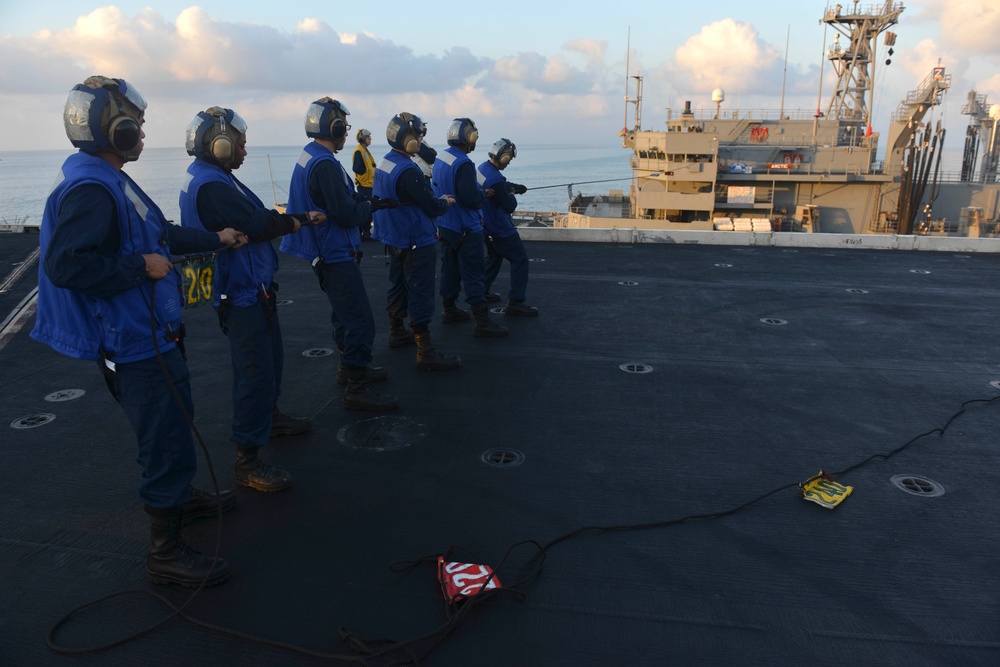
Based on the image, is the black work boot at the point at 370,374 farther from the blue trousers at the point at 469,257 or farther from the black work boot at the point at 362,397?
the blue trousers at the point at 469,257

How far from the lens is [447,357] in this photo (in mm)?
5012

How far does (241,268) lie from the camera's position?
3.16m

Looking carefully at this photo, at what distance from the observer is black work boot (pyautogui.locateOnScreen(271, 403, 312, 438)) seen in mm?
3785

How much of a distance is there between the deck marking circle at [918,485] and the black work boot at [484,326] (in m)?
3.39

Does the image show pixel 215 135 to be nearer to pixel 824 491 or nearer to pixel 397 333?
pixel 397 333

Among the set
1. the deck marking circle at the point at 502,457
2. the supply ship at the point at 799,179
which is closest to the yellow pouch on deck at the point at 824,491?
the deck marking circle at the point at 502,457

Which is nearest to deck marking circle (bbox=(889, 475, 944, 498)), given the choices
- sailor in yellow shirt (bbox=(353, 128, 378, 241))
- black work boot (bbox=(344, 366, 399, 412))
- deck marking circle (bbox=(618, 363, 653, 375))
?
deck marking circle (bbox=(618, 363, 653, 375))

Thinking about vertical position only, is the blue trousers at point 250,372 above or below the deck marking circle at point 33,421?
above

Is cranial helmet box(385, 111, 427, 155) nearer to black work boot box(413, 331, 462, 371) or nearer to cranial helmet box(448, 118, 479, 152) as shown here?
cranial helmet box(448, 118, 479, 152)

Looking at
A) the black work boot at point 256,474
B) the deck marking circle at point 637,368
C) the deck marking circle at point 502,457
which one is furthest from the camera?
the deck marking circle at point 637,368

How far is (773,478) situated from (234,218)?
3.06m

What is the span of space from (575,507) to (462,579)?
2.57ft

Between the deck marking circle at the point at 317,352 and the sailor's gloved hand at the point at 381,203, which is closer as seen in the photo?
the sailor's gloved hand at the point at 381,203

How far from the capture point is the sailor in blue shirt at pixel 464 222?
562 cm
